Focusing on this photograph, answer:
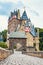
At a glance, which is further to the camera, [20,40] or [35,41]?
[35,41]

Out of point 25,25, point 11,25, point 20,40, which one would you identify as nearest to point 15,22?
point 11,25

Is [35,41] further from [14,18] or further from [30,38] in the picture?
[14,18]

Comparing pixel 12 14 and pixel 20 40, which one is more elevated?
pixel 12 14

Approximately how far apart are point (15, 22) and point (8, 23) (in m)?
3.86

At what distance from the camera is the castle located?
64700mm

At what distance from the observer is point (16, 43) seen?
2586 inches

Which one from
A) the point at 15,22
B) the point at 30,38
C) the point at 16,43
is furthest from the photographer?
the point at 15,22

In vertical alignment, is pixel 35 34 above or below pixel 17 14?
below

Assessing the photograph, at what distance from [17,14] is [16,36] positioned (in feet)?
107

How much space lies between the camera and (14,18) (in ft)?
324

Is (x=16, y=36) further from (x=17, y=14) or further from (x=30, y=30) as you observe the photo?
(x=17, y=14)

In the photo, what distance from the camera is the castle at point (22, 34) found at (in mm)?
64700

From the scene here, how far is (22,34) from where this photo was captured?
67188 millimetres

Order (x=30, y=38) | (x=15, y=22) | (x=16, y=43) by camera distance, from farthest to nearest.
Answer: (x=15, y=22)
(x=30, y=38)
(x=16, y=43)
